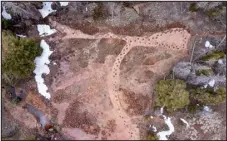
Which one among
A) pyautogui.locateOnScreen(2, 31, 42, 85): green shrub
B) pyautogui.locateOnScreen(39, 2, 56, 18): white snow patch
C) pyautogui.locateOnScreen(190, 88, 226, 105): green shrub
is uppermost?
pyautogui.locateOnScreen(39, 2, 56, 18): white snow patch

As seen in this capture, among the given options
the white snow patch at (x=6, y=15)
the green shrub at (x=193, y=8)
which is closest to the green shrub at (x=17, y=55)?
the white snow patch at (x=6, y=15)

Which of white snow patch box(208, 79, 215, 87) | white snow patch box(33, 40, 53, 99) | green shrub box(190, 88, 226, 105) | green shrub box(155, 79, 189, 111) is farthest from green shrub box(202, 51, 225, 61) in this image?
white snow patch box(33, 40, 53, 99)

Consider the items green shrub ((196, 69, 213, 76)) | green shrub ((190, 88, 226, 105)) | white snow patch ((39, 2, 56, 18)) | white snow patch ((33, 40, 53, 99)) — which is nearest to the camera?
green shrub ((190, 88, 226, 105))

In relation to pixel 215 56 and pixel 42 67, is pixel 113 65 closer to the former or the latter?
pixel 42 67

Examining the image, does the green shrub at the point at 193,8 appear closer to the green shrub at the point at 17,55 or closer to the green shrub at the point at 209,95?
the green shrub at the point at 209,95

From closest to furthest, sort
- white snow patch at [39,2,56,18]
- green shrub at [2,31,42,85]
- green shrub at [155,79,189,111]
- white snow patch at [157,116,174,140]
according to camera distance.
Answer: green shrub at [2,31,42,85]
green shrub at [155,79,189,111]
white snow patch at [39,2,56,18]
white snow patch at [157,116,174,140]

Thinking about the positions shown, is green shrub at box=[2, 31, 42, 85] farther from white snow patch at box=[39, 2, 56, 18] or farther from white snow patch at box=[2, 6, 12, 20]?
white snow patch at box=[39, 2, 56, 18]

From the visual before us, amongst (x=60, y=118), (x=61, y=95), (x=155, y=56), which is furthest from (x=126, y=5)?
(x=60, y=118)

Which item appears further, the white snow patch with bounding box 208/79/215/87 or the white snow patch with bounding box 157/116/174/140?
the white snow patch with bounding box 157/116/174/140
